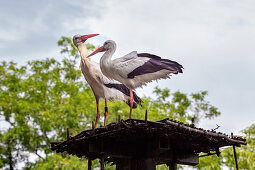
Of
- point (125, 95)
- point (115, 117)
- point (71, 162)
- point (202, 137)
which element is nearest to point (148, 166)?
point (202, 137)

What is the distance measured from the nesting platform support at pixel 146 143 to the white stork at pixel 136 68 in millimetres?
1275

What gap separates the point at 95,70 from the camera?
8.54 metres

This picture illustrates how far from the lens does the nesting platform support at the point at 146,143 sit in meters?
5.92

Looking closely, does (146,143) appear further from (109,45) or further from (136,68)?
(109,45)

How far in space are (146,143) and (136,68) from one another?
1493mm

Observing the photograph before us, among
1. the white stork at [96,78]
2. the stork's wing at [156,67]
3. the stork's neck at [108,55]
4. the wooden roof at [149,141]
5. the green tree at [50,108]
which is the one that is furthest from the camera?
the green tree at [50,108]

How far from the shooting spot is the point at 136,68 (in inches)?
291

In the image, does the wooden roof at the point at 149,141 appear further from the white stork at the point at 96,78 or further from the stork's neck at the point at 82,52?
the stork's neck at the point at 82,52

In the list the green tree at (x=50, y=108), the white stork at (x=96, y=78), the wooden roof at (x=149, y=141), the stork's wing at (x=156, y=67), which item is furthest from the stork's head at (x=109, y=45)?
the green tree at (x=50, y=108)

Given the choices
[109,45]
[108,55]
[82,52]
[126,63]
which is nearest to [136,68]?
[126,63]

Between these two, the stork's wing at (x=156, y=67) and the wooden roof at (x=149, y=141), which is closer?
the wooden roof at (x=149, y=141)

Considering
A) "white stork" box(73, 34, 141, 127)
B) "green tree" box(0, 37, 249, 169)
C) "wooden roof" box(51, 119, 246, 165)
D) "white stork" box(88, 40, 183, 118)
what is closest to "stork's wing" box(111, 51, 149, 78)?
"white stork" box(88, 40, 183, 118)

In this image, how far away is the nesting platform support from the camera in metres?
5.92

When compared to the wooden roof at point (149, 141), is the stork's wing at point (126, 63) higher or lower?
higher
